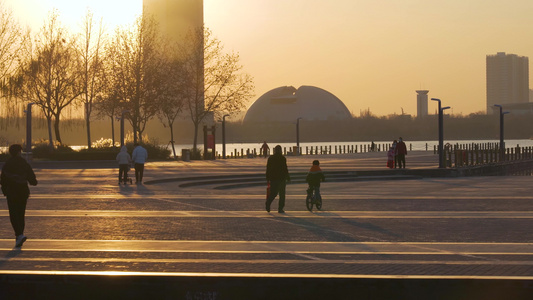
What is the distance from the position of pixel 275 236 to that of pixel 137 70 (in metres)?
54.8

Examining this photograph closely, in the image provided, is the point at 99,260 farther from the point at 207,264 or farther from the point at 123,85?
the point at 123,85

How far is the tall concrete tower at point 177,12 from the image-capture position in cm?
15988

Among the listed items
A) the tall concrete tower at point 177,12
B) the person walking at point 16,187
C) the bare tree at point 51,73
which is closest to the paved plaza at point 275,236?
the person walking at point 16,187

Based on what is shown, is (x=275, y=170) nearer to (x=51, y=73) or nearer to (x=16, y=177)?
(x=16, y=177)

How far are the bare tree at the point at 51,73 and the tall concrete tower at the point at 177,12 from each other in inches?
3784

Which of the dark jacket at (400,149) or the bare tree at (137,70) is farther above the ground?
the bare tree at (137,70)

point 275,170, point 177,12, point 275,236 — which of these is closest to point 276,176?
point 275,170

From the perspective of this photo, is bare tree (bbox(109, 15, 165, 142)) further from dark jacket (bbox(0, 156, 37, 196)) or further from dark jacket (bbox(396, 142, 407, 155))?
dark jacket (bbox(0, 156, 37, 196))

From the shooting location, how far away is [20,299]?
18.6 feet

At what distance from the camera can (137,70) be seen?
217ft

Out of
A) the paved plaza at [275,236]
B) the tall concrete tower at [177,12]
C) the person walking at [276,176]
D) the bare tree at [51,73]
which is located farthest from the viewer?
the tall concrete tower at [177,12]

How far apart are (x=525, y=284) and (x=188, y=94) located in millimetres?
66082

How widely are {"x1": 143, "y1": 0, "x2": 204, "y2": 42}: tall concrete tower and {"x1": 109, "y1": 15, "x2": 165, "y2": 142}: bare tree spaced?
90818mm

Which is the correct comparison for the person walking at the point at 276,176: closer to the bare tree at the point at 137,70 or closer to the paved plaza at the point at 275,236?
the paved plaza at the point at 275,236
